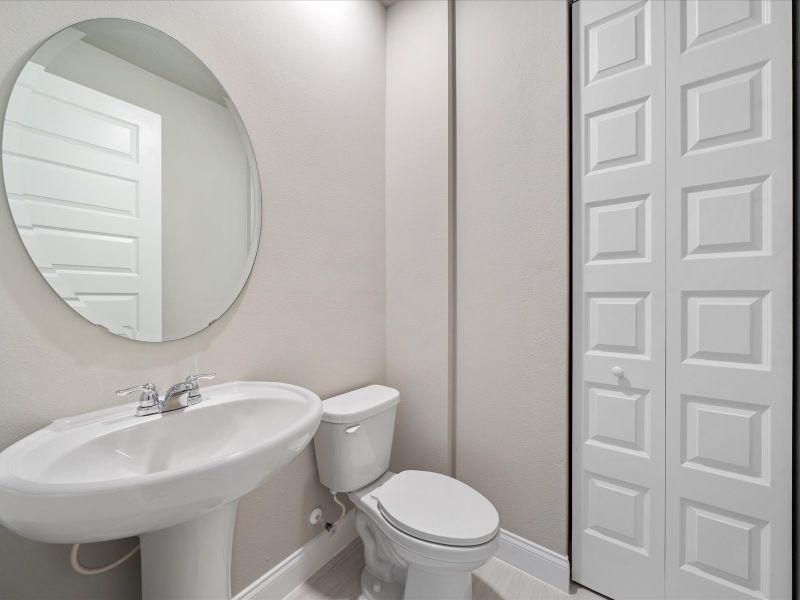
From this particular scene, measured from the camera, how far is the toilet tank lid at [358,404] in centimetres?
135

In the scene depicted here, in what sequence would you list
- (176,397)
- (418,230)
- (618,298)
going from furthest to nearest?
1. (418,230)
2. (618,298)
3. (176,397)

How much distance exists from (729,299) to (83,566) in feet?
6.31

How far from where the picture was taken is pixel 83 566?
0.90 meters

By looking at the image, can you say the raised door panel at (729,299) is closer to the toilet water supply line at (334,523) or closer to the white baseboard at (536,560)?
the white baseboard at (536,560)

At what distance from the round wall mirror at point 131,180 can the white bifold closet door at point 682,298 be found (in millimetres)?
1272

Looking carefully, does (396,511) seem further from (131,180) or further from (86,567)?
(131,180)

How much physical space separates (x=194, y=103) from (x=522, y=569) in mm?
2082

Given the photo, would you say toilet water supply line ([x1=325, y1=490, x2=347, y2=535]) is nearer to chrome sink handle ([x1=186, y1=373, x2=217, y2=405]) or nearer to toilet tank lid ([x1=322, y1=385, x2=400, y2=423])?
toilet tank lid ([x1=322, y1=385, x2=400, y2=423])

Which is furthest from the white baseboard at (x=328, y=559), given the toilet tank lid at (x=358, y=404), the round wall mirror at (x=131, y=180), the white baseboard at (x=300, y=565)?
the round wall mirror at (x=131, y=180)

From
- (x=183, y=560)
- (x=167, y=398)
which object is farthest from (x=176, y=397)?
(x=183, y=560)

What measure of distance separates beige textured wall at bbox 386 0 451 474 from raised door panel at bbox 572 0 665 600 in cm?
54

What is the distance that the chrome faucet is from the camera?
3.09 feet

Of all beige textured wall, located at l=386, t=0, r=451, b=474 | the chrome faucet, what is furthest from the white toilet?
the chrome faucet

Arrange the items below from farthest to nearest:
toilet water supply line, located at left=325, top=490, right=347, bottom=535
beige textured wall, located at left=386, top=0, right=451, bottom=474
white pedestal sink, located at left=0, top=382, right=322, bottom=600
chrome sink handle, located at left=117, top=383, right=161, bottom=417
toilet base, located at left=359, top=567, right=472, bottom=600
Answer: beige textured wall, located at left=386, top=0, right=451, bottom=474
toilet water supply line, located at left=325, top=490, right=347, bottom=535
toilet base, located at left=359, top=567, right=472, bottom=600
chrome sink handle, located at left=117, top=383, right=161, bottom=417
white pedestal sink, located at left=0, top=382, right=322, bottom=600
